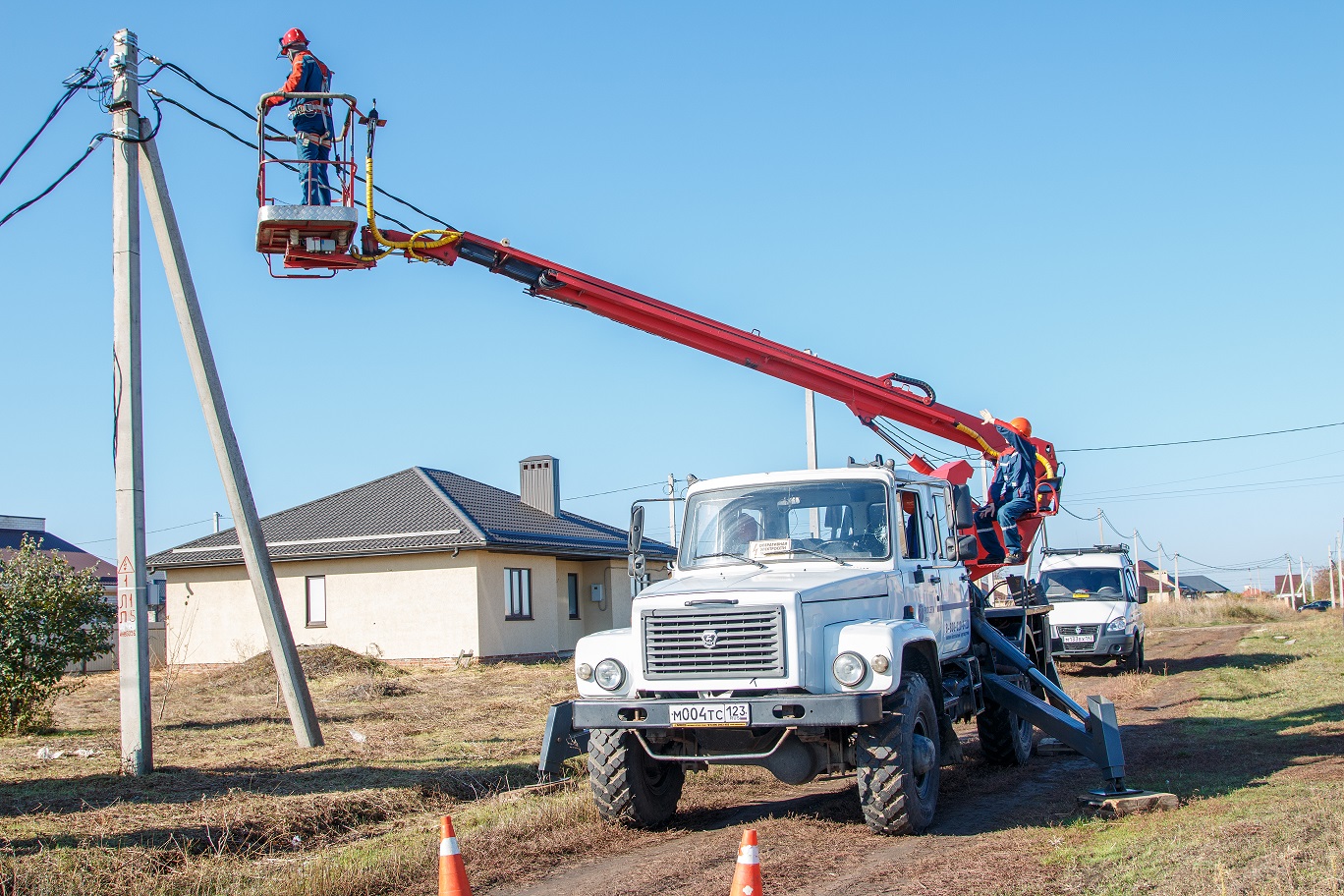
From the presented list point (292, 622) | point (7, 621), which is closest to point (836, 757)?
point (7, 621)

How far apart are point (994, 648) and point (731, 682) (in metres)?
4.07

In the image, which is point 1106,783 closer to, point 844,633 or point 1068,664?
point 844,633

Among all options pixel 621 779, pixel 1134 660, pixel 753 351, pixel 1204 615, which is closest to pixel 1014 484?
pixel 753 351

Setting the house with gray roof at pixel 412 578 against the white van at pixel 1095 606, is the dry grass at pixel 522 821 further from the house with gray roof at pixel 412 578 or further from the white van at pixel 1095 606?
the house with gray roof at pixel 412 578

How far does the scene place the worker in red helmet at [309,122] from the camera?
1036cm

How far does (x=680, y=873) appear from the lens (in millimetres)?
6734

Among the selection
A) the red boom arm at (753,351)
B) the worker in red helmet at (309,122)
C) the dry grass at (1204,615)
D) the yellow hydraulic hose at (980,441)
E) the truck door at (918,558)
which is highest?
the worker in red helmet at (309,122)

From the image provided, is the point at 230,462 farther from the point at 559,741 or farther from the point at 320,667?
the point at 320,667

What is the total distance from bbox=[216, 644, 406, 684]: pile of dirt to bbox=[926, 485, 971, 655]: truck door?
579 inches

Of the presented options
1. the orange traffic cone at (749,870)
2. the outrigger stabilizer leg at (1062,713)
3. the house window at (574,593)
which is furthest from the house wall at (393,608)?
the orange traffic cone at (749,870)

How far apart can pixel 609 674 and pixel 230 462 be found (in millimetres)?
5706

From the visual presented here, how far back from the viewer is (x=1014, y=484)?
11664mm

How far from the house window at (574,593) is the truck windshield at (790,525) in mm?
21637

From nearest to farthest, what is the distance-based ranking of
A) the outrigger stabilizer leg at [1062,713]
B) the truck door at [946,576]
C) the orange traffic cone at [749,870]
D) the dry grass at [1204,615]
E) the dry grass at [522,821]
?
the orange traffic cone at [749,870]
the dry grass at [522,821]
the outrigger stabilizer leg at [1062,713]
the truck door at [946,576]
the dry grass at [1204,615]
